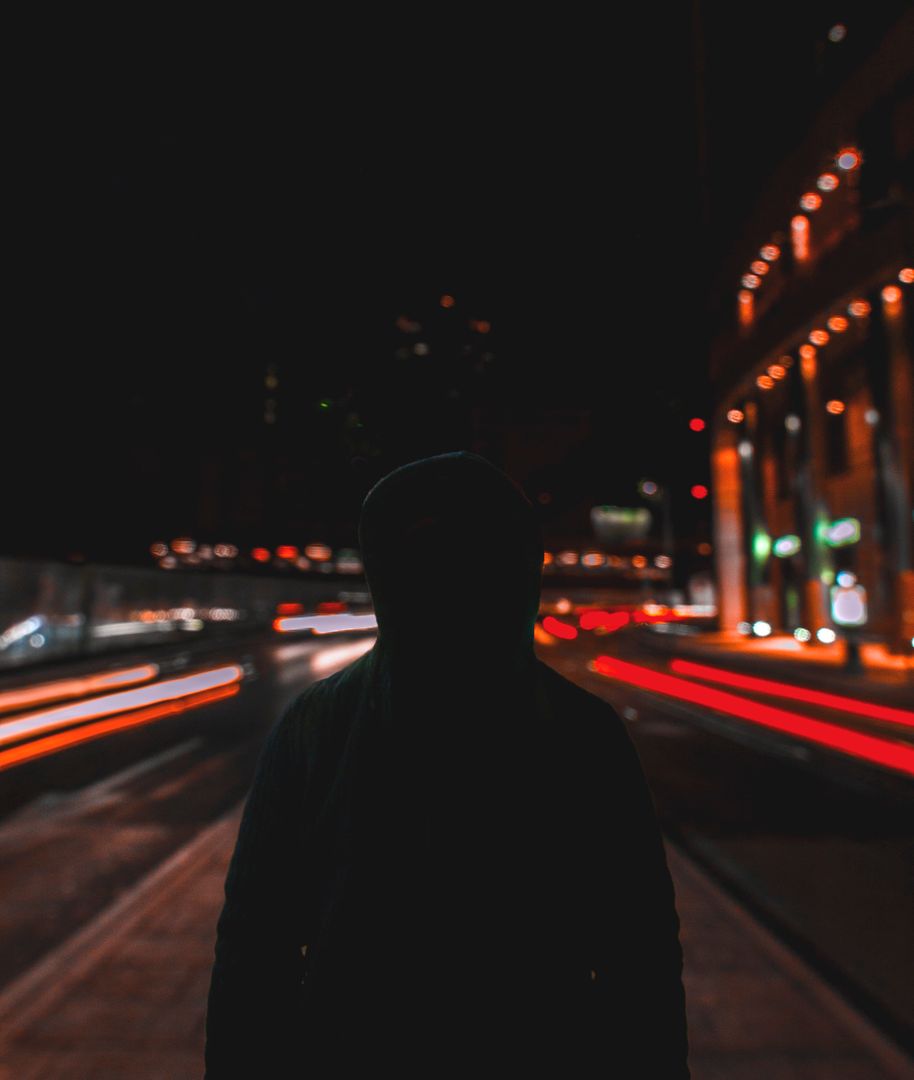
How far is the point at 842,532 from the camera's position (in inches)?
1319

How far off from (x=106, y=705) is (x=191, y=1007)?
1120 centimetres

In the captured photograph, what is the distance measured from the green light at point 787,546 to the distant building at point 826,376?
8 centimetres

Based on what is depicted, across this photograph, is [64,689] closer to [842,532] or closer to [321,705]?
[321,705]

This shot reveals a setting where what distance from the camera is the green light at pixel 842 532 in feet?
107

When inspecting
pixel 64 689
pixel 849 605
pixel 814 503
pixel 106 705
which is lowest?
pixel 106 705

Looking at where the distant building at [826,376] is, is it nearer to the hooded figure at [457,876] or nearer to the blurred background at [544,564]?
the blurred background at [544,564]

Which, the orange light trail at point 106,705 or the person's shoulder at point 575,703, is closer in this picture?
the person's shoulder at point 575,703

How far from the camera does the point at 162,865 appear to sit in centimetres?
618

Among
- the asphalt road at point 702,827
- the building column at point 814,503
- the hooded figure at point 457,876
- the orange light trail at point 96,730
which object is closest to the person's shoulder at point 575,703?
the hooded figure at point 457,876

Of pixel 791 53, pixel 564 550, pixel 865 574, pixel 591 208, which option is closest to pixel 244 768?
pixel 591 208

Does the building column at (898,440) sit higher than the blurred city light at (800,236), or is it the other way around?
the blurred city light at (800,236)

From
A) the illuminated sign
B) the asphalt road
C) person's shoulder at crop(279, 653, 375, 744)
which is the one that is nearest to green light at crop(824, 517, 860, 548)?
the illuminated sign

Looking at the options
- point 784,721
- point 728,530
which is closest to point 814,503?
point 728,530

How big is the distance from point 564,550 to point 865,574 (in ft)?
248
